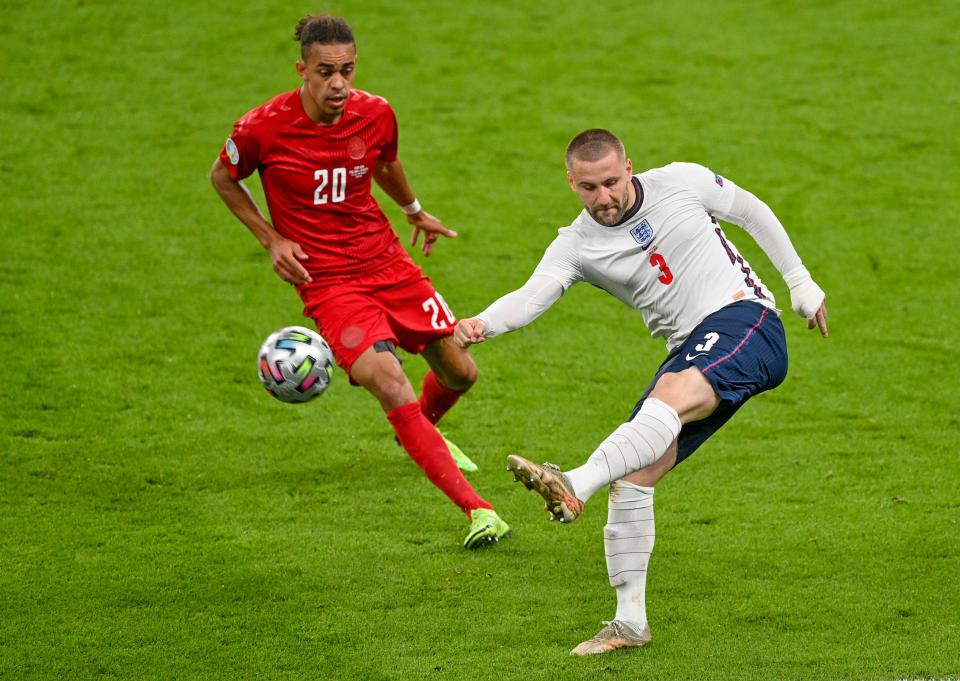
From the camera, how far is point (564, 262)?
509 cm

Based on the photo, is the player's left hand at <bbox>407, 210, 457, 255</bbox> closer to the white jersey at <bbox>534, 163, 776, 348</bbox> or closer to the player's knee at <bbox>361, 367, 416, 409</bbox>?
the player's knee at <bbox>361, 367, 416, 409</bbox>

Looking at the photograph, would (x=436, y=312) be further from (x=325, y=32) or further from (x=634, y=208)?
(x=634, y=208)

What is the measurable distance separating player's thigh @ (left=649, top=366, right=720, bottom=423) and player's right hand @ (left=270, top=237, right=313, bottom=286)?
2.05m

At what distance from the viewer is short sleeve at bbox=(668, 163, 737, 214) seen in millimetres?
5230

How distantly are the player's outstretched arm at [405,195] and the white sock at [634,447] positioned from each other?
8.16 feet

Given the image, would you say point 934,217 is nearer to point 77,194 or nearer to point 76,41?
point 77,194

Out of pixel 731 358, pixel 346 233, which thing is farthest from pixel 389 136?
pixel 731 358

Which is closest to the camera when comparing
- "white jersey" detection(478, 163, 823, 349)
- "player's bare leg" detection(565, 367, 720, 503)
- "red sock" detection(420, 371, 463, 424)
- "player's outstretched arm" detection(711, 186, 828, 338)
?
"player's bare leg" detection(565, 367, 720, 503)

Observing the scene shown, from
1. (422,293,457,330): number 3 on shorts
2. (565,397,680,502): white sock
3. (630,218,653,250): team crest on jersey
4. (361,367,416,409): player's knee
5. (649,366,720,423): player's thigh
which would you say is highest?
(630,218,653,250): team crest on jersey

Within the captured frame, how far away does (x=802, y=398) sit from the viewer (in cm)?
792

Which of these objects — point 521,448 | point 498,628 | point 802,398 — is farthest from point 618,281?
point 802,398

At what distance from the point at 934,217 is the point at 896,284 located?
1306 millimetres

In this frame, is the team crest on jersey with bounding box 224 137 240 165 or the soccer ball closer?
the soccer ball

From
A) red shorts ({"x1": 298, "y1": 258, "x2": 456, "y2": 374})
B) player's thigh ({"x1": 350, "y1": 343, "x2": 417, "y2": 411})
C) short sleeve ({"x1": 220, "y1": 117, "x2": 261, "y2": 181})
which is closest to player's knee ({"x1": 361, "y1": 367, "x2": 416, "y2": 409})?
player's thigh ({"x1": 350, "y1": 343, "x2": 417, "y2": 411})
